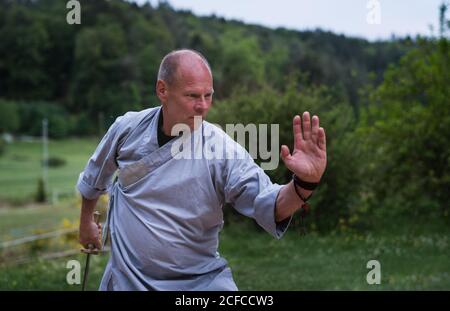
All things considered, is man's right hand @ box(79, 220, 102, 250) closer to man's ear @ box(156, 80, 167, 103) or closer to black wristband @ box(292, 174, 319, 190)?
man's ear @ box(156, 80, 167, 103)

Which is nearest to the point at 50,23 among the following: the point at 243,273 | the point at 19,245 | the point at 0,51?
the point at 0,51

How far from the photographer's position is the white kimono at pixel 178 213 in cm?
376

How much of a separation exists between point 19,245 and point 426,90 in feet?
35.1

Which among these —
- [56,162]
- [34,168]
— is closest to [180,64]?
[56,162]

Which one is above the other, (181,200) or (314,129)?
(314,129)

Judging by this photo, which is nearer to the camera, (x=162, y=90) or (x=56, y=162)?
(x=162, y=90)

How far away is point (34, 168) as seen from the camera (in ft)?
216

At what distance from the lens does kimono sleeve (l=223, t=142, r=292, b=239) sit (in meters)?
3.63

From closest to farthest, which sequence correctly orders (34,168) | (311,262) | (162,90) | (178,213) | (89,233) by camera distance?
(178,213), (162,90), (89,233), (311,262), (34,168)

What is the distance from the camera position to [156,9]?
51750 millimetres

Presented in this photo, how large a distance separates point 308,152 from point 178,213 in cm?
81

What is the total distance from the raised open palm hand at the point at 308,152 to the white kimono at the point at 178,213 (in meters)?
0.29

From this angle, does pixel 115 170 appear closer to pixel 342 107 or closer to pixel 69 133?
pixel 342 107

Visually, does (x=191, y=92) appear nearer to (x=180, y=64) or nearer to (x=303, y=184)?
(x=180, y=64)
